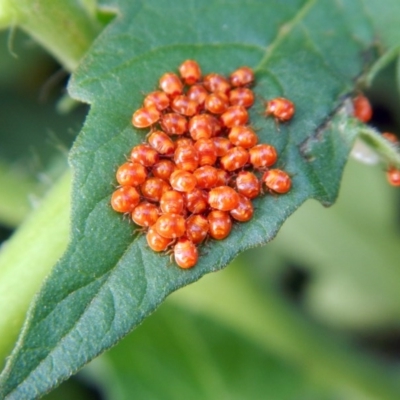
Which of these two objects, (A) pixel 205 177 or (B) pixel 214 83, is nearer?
(A) pixel 205 177

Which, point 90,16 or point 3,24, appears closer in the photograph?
point 3,24

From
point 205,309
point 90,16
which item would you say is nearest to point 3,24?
point 90,16

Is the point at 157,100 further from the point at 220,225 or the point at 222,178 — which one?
the point at 220,225

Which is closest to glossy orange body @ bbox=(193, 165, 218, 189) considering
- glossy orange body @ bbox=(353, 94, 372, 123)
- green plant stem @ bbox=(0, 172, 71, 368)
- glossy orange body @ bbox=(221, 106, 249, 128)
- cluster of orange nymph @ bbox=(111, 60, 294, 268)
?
cluster of orange nymph @ bbox=(111, 60, 294, 268)

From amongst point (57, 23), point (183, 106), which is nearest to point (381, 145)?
point (183, 106)

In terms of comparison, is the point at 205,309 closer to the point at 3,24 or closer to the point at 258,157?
the point at 258,157

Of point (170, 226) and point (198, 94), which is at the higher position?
point (198, 94)
